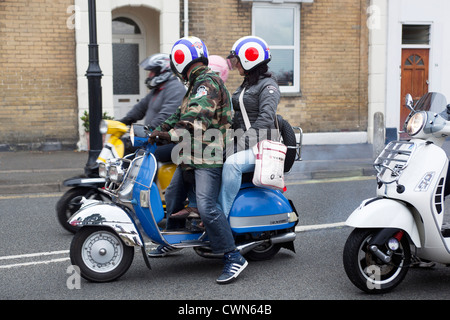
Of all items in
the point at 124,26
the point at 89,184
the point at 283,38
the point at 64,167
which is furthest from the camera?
the point at 283,38

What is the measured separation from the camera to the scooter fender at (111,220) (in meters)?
4.68

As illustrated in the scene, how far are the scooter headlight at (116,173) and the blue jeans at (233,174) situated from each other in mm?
795

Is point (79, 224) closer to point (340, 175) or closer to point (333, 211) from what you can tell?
point (333, 211)

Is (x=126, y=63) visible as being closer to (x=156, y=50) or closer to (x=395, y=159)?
(x=156, y=50)

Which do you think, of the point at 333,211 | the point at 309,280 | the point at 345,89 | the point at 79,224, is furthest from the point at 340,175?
the point at 79,224

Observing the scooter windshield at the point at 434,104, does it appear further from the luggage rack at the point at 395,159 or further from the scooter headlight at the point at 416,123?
the luggage rack at the point at 395,159

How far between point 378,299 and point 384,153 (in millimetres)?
1062

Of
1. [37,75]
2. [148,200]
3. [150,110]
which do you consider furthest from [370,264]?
[37,75]

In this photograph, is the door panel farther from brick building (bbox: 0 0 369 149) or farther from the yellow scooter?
the yellow scooter

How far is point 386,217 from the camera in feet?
14.3

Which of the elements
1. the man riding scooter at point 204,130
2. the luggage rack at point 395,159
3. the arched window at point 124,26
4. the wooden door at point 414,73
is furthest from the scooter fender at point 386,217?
the wooden door at point 414,73

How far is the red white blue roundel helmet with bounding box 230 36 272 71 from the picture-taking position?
5.18 m

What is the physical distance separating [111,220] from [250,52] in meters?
1.74

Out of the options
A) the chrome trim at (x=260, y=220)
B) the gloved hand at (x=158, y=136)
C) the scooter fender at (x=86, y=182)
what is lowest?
the chrome trim at (x=260, y=220)
